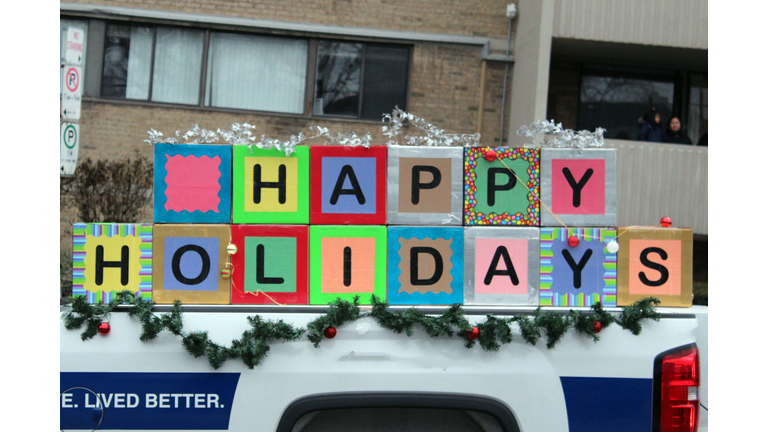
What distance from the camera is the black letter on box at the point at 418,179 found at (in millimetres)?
2523

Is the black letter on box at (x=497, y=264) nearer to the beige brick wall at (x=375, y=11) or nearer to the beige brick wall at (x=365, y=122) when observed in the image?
the beige brick wall at (x=365, y=122)

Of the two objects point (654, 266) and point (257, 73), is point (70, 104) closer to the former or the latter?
point (654, 266)

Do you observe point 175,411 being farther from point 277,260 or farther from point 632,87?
point 632,87

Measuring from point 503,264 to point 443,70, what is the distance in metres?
8.06

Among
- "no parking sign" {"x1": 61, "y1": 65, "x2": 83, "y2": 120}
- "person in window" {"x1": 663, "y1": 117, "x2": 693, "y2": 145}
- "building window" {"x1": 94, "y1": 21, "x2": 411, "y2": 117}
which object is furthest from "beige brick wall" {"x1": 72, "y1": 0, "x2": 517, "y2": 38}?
"no parking sign" {"x1": 61, "y1": 65, "x2": 83, "y2": 120}

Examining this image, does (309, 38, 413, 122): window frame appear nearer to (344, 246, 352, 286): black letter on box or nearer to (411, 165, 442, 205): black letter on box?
(411, 165, 442, 205): black letter on box

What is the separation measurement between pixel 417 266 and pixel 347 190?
1.48ft

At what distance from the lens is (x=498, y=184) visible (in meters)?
2.54

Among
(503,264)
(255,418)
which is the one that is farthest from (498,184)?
(255,418)

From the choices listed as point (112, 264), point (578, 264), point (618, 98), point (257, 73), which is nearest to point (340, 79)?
point (257, 73)

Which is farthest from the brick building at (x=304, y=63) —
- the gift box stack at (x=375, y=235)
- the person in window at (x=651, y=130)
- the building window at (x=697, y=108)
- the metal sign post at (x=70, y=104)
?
the gift box stack at (x=375, y=235)

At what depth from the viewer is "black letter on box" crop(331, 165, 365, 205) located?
8.21 ft

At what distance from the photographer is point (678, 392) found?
2277mm

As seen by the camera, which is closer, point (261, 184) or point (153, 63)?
point (261, 184)
